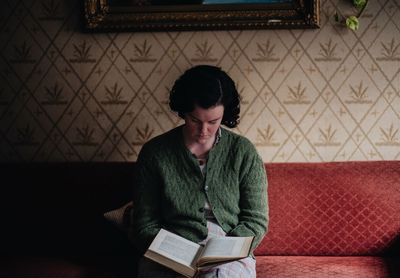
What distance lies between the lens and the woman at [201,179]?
1.71 meters

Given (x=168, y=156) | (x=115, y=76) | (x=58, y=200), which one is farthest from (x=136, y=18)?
(x=58, y=200)

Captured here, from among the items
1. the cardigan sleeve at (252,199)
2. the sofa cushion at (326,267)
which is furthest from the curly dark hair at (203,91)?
the sofa cushion at (326,267)

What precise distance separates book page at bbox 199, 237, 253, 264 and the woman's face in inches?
15.3

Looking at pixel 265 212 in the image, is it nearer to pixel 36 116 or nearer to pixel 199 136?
pixel 199 136

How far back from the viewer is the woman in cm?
171

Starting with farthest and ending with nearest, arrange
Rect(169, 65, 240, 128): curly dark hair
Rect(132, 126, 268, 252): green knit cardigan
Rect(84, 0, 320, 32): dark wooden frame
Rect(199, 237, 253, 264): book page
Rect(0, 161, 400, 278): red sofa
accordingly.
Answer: Rect(84, 0, 320, 32): dark wooden frame < Rect(0, 161, 400, 278): red sofa < Rect(132, 126, 268, 252): green knit cardigan < Rect(169, 65, 240, 128): curly dark hair < Rect(199, 237, 253, 264): book page

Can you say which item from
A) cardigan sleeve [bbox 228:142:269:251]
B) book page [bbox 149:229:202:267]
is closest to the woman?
cardigan sleeve [bbox 228:142:269:251]

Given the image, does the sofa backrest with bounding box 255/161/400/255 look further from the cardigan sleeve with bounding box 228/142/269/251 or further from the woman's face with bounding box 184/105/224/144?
the woman's face with bounding box 184/105/224/144

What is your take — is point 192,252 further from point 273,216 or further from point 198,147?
point 273,216

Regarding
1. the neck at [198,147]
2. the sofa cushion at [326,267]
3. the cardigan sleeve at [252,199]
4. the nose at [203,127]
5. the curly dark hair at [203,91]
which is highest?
the curly dark hair at [203,91]

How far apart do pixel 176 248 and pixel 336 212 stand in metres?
0.83

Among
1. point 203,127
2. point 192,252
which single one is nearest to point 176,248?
point 192,252

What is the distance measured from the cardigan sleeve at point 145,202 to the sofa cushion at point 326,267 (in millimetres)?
490

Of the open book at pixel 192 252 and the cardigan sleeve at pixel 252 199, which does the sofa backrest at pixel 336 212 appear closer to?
the cardigan sleeve at pixel 252 199
